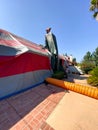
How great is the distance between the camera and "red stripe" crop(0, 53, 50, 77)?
404cm

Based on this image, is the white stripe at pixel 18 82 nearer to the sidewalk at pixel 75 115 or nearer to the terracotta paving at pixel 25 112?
the terracotta paving at pixel 25 112

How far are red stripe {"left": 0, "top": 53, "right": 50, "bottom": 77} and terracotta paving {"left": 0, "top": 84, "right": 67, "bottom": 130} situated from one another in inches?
49.7

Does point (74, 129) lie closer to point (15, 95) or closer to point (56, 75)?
point (15, 95)

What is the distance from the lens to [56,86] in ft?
19.1

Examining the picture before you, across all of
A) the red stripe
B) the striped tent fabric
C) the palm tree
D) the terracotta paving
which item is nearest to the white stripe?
the striped tent fabric

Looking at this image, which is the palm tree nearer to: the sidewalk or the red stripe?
the red stripe

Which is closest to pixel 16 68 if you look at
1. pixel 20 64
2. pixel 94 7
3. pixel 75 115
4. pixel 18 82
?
pixel 20 64

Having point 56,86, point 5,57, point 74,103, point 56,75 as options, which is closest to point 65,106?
point 74,103

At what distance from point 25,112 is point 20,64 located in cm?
252

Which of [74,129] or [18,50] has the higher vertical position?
[18,50]

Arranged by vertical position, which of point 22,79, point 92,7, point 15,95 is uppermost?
point 92,7

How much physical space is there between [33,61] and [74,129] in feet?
14.1

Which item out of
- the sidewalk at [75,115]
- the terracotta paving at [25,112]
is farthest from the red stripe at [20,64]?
the sidewalk at [75,115]

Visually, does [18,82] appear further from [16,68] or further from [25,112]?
[25,112]
